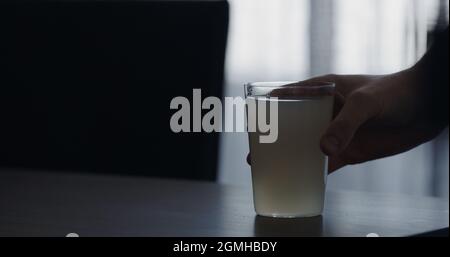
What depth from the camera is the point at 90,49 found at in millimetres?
1803

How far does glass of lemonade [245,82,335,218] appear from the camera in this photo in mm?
816

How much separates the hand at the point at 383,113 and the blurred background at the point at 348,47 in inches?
63.4

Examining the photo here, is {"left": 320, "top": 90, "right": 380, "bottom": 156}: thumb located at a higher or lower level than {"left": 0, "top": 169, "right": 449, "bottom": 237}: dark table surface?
higher

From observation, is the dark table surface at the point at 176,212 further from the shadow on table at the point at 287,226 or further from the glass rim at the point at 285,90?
the glass rim at the point at 285,90

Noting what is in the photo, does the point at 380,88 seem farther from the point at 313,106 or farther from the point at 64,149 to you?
the point at 64,149

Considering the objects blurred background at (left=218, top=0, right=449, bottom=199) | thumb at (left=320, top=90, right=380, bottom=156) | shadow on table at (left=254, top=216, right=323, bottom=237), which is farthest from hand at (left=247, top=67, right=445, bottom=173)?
blurred background at (left=218, top=0, right=449, bottom=199)

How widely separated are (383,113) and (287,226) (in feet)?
0.92

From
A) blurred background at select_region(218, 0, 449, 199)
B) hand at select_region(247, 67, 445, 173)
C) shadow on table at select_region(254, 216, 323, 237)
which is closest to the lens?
shadow on table at select_region(254, 216, 323, 237)

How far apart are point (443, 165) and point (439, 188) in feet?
0.27

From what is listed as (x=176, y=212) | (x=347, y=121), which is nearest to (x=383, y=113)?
(x=347, y=121)

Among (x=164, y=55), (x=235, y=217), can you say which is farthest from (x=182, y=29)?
(x=235, y=217)

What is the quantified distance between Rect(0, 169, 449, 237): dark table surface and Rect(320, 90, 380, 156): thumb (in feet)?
0.26

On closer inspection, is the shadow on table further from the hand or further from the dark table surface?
the hand

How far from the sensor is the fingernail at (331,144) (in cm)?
81
